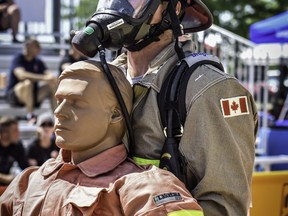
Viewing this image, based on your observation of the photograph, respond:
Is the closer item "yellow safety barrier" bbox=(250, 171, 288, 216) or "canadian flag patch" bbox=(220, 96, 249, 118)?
"canadian flag patch" bbox=(220, 96, 249, 118)

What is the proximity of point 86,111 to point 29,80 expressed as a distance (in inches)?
272

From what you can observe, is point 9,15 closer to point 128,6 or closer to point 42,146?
point 42,146

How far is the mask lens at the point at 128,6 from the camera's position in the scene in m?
2.46

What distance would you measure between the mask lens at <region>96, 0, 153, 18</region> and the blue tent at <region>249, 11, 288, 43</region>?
8.98 m

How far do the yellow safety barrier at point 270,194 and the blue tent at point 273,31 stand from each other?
704 cm

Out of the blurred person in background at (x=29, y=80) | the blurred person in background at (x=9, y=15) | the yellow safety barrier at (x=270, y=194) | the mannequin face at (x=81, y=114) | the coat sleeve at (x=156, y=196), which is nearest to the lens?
the coat sleeve at (x=156, y=196)

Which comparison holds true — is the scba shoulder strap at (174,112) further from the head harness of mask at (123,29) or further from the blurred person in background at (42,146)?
the blurred person in background at (42,146)

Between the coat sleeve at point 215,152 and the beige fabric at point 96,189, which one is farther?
the coat sleeve at point 215,152

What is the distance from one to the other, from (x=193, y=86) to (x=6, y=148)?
5.15m

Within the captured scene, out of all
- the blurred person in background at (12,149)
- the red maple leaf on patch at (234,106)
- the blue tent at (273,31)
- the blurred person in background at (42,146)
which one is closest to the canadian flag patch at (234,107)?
the red maple leaf on patch at (234,106)

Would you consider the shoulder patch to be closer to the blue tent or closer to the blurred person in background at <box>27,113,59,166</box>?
the blurred person in background at <box>27,113,59,166</box>

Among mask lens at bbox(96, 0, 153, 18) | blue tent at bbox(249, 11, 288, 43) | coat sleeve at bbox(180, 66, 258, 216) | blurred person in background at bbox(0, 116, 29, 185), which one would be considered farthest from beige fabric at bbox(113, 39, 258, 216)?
blue tent at bbox(249, 11, 288, 43)

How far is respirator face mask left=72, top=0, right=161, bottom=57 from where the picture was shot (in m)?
2.39

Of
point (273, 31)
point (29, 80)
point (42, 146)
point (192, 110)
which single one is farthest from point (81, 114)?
point (273, 31)
